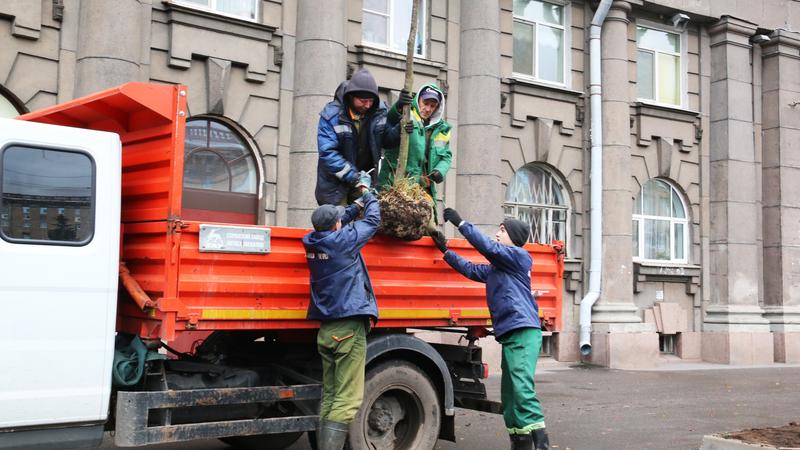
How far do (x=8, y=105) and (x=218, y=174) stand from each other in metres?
2.88

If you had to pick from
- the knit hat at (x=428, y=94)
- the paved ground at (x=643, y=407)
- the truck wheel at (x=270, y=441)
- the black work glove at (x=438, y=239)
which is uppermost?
the knit hat at (x=428, y=94)

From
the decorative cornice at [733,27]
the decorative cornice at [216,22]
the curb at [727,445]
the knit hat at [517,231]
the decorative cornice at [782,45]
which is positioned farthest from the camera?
the decorative cornice at [782,45]

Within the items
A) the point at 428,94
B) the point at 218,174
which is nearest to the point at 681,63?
the point at 218,174

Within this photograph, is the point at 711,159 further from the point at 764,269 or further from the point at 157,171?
the point at 157,171

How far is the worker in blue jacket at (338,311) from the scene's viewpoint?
5.77m

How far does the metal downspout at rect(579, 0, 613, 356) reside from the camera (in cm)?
1546

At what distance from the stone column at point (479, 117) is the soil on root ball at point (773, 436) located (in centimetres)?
705

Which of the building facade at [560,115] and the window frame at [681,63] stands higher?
the window frame at [681,63]

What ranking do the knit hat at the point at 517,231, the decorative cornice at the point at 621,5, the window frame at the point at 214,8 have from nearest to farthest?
the knit hat at the point at 517,231
the window frame at the point at 214,8
the decorative cornice at the point at 621,5

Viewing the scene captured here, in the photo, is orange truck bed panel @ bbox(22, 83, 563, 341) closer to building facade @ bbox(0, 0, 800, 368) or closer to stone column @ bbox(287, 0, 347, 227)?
building facade @ bbox(0, 0, 800, 368)

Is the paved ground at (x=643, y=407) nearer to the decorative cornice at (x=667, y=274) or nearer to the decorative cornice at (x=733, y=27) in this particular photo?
the decorative cornice at (x=667, y=274)

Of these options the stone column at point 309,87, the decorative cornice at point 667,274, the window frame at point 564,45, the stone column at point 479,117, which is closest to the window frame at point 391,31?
the stone column at point 479,117

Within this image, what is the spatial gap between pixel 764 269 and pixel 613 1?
21.8ft

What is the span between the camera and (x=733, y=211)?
1711 centimetres
